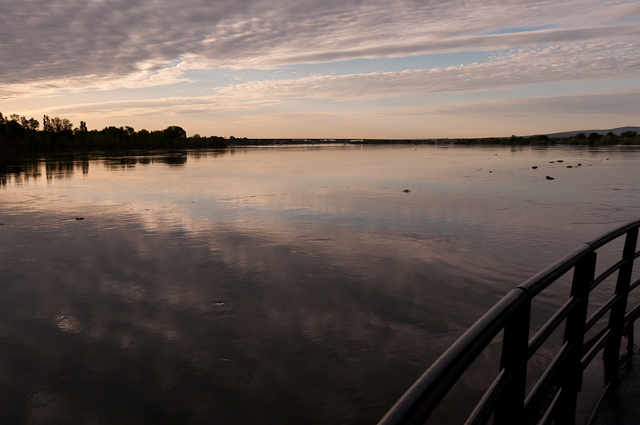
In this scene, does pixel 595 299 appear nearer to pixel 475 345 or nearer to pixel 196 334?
pixel 196 334

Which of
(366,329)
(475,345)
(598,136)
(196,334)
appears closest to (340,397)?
(366,329)

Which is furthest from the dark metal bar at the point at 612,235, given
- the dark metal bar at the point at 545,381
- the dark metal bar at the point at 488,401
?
the dark metal bar at the point at 488,401

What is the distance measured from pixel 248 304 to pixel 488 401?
272 inches

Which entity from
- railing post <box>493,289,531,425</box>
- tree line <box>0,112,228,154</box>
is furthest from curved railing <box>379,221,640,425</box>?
tree line <box>0,112,228,154</box>

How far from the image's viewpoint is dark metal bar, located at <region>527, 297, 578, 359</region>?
90.9 inches

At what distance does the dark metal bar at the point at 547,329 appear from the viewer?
7.57ft

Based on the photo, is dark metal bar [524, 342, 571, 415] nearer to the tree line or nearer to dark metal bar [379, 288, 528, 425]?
dark metal bar [379, 288, 528, 425]

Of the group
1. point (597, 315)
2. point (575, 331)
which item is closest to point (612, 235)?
point (597, 315)

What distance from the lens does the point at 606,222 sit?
16562 mm

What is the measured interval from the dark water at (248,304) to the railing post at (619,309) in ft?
5.73

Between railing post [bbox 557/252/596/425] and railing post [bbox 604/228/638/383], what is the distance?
107 cm

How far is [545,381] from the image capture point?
107 inches

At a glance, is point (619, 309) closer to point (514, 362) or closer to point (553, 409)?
point (553, 409)

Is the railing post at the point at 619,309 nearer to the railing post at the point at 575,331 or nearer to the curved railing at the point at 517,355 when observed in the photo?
the curved railing at the point at 517,355
